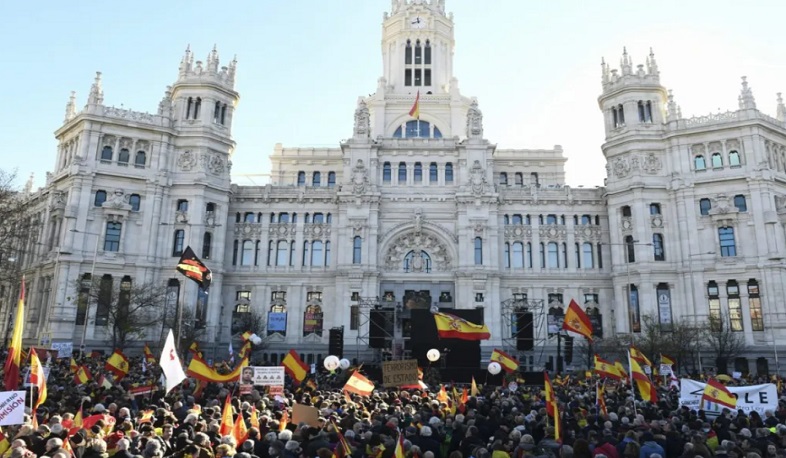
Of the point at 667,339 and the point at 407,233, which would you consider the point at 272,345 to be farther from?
the point at 667,339

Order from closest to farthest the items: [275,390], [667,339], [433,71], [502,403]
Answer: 1. [502,403]
2. [275,390]
3. [667,339]
4. [433,71]

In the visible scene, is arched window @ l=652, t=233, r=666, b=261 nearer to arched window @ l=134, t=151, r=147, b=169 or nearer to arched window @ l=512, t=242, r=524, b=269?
arched window @ l=512, t=242, r=524, b=269

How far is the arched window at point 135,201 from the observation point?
193ft

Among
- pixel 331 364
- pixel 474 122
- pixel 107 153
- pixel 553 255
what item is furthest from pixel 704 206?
pixel 107 153

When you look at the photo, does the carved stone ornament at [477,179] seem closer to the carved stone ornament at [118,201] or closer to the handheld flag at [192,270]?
the carved stone ornament at [118,201]

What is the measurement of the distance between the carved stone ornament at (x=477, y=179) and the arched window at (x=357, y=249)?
13878mm

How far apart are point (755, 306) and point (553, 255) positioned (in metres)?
19.8

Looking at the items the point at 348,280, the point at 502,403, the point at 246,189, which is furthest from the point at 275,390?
the point at 246,189

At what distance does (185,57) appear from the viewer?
64125 millimetres

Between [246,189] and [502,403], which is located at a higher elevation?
[246,189]

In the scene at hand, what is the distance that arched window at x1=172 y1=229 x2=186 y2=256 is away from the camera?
194 ft

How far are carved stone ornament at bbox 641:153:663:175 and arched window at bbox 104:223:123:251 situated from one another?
55512 millimetres

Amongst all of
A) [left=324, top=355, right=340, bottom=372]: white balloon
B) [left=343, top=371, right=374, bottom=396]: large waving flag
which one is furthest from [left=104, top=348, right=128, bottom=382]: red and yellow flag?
[left=343, top=371, right=374, bottom=396]: large waving flag

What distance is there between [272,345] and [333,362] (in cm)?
3303
